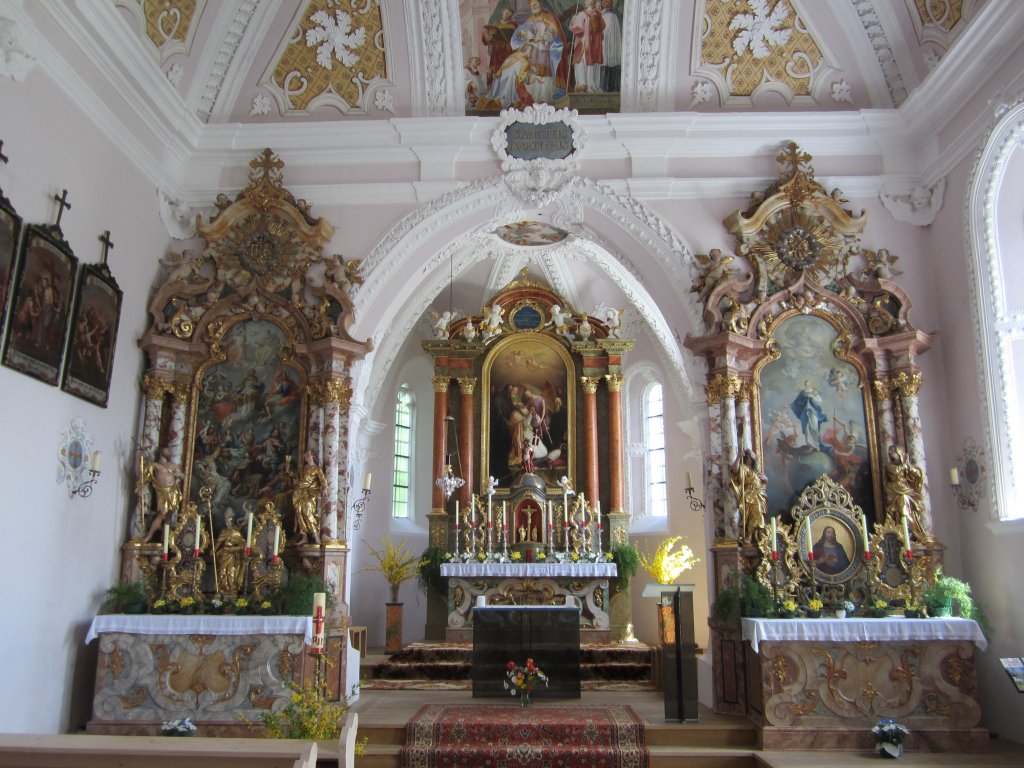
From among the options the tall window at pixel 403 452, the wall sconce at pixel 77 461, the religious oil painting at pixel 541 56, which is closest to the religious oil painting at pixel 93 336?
the wall sconce at pixel 77 461

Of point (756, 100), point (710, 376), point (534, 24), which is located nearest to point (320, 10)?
point (534, 24)

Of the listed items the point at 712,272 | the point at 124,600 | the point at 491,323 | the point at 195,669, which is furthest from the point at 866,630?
the point at 491,323

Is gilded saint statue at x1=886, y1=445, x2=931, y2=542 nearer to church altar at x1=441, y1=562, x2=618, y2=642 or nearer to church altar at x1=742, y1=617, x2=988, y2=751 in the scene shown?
church altar at x1=742, y1=617, x2=988, y2=751

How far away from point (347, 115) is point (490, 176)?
2.12 meters

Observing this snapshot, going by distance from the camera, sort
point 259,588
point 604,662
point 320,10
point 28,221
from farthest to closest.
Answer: point 604,662 < point 320,10 < point 259,588 < point 28,221

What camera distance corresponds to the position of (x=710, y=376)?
33.5 ft

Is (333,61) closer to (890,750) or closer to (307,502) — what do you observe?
(307,502)

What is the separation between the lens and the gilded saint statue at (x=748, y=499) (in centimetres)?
946

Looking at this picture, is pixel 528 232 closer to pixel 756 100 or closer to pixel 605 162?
pixel 605 162

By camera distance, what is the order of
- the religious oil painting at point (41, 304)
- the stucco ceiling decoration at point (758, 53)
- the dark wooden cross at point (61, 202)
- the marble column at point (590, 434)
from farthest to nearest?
the marble column at point (590, 434) < the stucco ceiling decoration at point (758, 53) < the dark wooden cross at point (61, 202) < the religious oil painting at point (41, 304)

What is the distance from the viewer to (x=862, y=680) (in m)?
8.21

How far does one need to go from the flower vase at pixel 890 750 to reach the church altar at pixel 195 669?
5.55 m

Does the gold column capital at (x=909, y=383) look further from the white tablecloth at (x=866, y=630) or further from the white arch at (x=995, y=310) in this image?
the white tablecloth at (x=866, y=630)

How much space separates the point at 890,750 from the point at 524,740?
11.0 ft
